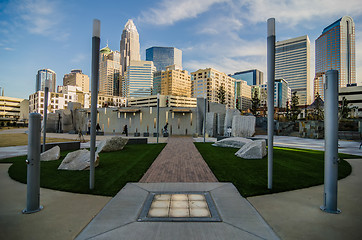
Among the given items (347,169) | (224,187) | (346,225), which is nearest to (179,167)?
(224,187)

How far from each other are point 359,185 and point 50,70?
532 inches

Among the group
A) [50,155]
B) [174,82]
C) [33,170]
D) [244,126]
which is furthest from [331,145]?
[174,82]

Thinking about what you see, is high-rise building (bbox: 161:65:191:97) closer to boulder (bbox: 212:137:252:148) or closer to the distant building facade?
the distant building facade

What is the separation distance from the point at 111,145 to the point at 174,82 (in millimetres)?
163743

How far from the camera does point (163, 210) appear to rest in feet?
12.1

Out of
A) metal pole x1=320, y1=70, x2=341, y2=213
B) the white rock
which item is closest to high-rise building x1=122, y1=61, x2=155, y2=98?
the white rock

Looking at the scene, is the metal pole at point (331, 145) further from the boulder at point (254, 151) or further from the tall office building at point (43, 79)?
the tall office building at point (43, 79)

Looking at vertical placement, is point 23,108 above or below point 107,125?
above

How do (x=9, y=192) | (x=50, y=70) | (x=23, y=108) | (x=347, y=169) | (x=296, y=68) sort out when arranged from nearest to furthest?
(x=9, y=192) < (x=347, y=169) < (x=50, y=70) < (x=23, y=108) < (x=296, y=68)

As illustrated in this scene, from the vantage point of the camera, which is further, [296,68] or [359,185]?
[296,68]

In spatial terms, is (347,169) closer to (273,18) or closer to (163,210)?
(273,18)

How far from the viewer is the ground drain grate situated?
3.34m

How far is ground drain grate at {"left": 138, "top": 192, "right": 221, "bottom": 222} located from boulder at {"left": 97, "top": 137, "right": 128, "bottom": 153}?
806 cm

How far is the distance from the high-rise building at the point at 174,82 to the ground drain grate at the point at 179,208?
16700 centimetres
